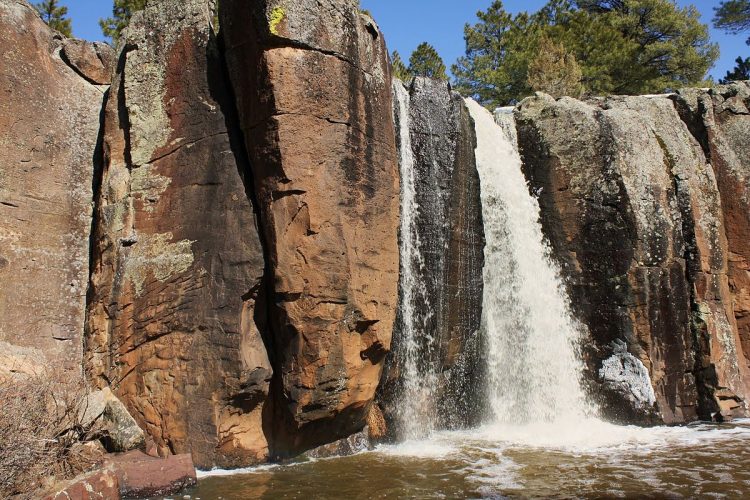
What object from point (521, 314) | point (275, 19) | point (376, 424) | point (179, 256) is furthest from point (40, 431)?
point (521, 314)

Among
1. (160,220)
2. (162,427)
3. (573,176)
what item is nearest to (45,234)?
(160,220)

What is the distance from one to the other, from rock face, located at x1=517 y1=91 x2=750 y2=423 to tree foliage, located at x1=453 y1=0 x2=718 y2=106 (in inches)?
380

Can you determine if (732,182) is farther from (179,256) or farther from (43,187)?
(43,187)

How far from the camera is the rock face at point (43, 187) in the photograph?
871 centimetres

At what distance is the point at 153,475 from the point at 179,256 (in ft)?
9.07

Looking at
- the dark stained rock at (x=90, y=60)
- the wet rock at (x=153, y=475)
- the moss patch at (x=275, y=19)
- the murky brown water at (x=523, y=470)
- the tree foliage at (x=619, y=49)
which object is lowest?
the murky brown water at (x=523, y=470)

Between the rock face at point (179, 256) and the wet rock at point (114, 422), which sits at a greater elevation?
the rock face at point (179, 256)

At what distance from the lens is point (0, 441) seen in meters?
5.48

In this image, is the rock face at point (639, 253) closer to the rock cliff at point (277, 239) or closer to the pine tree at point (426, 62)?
the rock cliff at point (277, 239)

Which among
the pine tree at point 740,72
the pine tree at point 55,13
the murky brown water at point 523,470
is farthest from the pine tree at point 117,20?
the pine tree at point 740,72

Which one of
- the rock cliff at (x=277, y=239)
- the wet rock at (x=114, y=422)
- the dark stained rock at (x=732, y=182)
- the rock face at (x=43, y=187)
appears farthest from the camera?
the dark stained rock at (x=732, y=182)

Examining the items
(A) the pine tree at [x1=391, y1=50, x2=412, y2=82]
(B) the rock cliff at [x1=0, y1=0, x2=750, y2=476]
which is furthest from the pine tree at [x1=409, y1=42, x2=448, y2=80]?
(B) the rock cliff at [x1=0, y1=0, x2=750, y2=476]

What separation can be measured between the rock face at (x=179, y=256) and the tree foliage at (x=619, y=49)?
1445cm

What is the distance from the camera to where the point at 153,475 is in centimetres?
655
